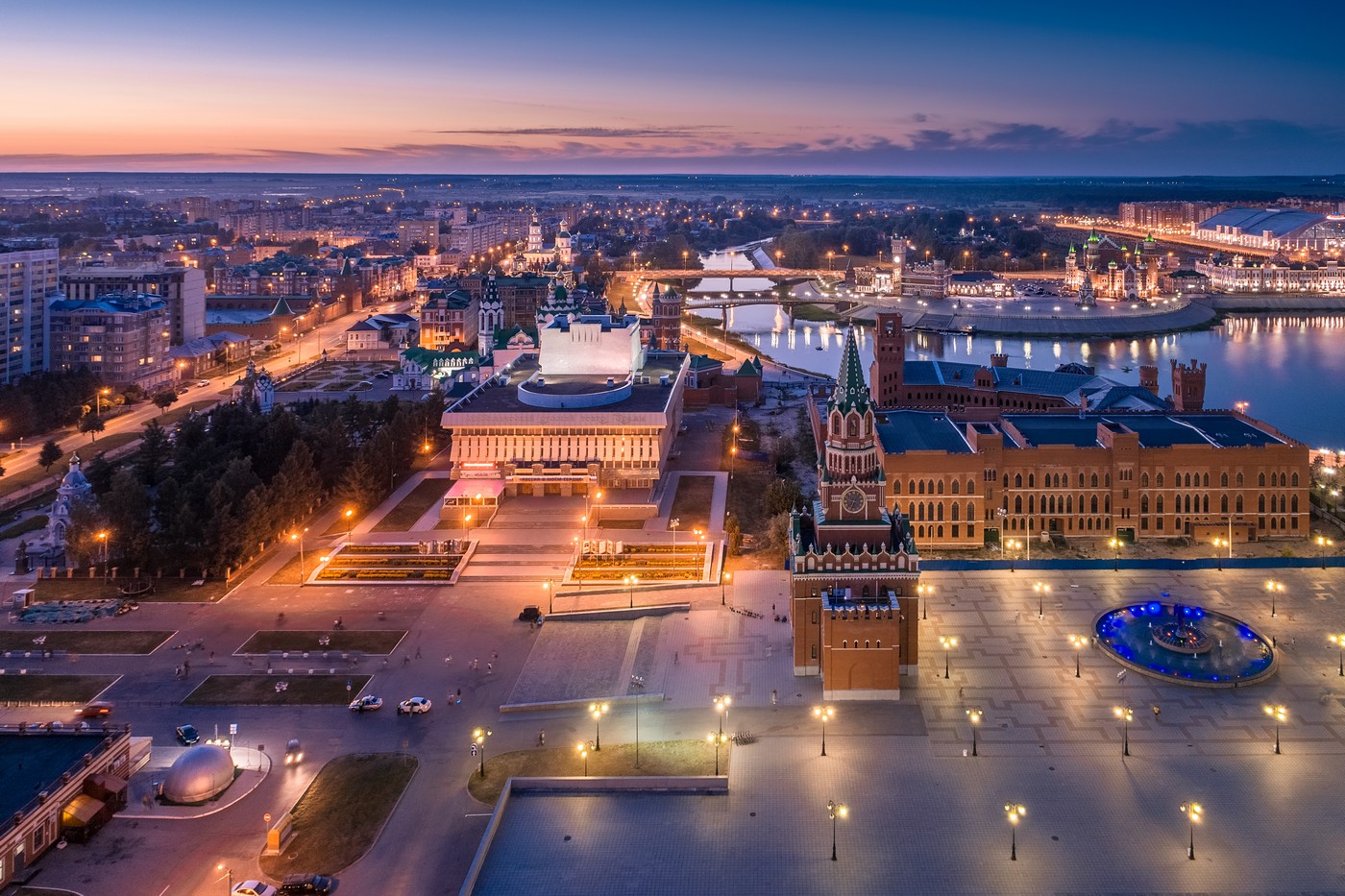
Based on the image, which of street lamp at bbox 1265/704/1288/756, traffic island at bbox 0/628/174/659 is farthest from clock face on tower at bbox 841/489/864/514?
traffic island at bbox 0/628/174/659

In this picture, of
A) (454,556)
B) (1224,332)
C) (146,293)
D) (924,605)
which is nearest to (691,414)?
(454,556)

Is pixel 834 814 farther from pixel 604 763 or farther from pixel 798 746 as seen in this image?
pixel 604 763

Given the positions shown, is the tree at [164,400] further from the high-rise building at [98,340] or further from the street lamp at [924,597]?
the street lamp at [924,597]

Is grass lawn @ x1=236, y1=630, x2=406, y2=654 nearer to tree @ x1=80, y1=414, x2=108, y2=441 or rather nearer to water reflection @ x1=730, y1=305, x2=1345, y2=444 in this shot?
tree @ x1=80, y1=414, x2=108, y2=441

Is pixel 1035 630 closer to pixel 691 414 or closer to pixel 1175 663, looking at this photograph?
pixel 1175 663

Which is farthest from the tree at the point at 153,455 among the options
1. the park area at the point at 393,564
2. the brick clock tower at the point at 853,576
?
A: the brick clock tower at the point at 853,576
